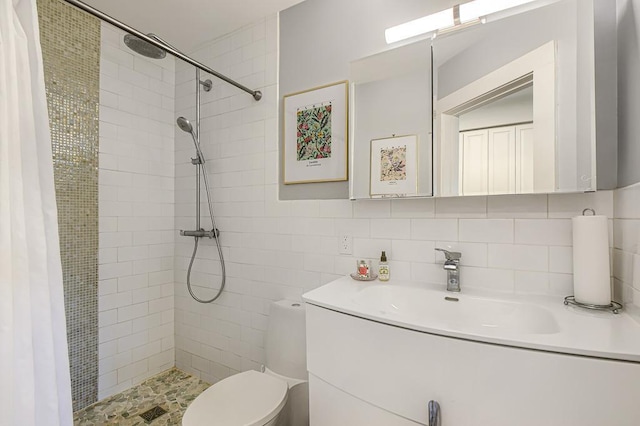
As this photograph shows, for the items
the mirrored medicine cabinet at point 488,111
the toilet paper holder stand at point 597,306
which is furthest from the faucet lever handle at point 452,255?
the toilet paper holder stand at point 597,306

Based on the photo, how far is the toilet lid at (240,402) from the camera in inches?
45.5

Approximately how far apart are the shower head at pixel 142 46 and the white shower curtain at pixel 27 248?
2.48 ft

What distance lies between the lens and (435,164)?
133 cm

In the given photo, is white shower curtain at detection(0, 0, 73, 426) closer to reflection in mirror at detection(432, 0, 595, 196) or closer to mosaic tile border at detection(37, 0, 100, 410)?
mosaic tile border at detection(37, 0, 100, 410)

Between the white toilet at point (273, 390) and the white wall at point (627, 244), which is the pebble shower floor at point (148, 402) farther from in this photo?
the white wall at point (627, 244)

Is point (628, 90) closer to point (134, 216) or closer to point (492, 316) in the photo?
point (492, 316)

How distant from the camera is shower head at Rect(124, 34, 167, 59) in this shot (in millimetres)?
1532

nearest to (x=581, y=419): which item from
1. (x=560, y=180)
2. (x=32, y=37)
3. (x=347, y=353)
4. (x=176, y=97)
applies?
(x=347, y=353)

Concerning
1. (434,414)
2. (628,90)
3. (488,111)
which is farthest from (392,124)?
(434,414)

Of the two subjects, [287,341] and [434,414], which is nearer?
[434,414]

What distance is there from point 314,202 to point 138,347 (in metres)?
1.66

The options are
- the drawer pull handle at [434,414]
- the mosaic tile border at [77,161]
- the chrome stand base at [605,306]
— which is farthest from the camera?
the mosaic tile border at [77,161]

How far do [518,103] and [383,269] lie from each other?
873mm

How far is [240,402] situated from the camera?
4.17 feet
